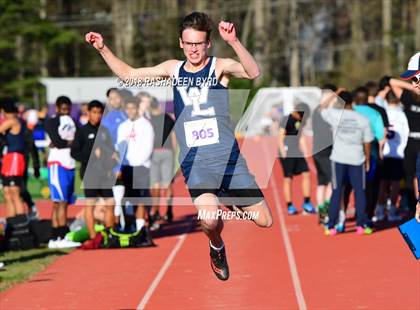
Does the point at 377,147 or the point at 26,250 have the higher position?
the point at 377,147

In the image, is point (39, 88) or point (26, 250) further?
point (39, 88)

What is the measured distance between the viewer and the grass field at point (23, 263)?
1088cm

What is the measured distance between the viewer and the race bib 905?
25.1 feet

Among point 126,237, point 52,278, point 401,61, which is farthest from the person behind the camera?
point 401,61

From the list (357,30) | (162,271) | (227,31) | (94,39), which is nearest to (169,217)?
(162,271)

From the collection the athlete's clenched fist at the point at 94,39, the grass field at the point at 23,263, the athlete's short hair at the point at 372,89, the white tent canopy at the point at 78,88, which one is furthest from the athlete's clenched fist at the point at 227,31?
the white tent canopy at the point at 78,88

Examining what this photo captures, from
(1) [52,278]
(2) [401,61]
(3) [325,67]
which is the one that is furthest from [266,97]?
(1) [52,278]

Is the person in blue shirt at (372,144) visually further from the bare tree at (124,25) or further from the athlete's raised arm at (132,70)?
the bare tree at (124,25)

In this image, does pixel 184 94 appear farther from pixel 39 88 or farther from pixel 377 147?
pixel 39 88

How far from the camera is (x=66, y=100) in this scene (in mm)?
13680

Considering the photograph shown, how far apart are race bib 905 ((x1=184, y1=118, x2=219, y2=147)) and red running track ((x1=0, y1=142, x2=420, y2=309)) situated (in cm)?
204

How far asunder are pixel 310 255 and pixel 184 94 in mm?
5257

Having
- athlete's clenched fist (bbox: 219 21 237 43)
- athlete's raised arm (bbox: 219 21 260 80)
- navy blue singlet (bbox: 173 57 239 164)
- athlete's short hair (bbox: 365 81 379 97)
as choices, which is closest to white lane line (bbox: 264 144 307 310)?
navy blue singlet (bbox: 173 57 239 164)

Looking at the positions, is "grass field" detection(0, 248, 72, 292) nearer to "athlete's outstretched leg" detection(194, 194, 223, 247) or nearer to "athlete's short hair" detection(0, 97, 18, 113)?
"athlete's short hair" detection(0, 97, 18, 113)
